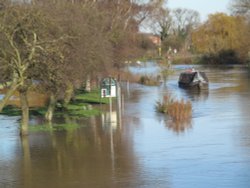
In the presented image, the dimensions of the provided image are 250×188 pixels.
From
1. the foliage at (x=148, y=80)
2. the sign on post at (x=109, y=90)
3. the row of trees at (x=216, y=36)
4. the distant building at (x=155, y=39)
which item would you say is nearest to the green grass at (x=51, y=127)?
the sign on post at (x=109, y=90)

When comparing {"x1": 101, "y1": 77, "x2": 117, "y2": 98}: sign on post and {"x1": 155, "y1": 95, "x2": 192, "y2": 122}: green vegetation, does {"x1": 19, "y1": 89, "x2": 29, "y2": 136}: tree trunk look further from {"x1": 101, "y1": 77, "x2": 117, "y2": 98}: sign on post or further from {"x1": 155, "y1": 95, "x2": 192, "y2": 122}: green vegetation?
{"x1": 155, "y1": 95, "x2": 192, "y2": 122}: green vegetation

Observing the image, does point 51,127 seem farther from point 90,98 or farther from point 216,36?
point 216,36

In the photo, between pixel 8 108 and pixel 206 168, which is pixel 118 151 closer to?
pixel 206 168

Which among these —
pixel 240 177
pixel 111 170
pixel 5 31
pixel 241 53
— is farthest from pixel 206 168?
pixel 241 53

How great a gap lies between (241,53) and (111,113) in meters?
65.6

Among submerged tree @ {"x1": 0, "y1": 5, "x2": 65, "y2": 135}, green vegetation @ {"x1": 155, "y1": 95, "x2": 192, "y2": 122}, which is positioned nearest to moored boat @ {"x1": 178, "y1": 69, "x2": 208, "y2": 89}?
green vegetation @ {"x1": 155, "y1": 95, "x2": 192, "y2": 122}

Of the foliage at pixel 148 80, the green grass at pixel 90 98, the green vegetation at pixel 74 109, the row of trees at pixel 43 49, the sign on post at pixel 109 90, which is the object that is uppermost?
the row of trees at pixel 43 49

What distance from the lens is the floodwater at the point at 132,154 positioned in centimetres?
1347

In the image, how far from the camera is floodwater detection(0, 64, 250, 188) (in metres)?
13.5

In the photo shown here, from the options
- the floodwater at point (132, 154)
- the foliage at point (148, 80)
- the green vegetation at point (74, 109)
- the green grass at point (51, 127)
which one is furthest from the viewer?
the foliage at point (148, 80)

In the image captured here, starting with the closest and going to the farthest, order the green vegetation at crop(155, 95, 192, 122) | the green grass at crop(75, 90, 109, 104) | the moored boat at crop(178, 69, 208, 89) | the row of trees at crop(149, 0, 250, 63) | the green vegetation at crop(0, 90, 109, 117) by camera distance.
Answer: the green vegetation at crop(155, 95, 192, 122) < the green vegetation at crop(0, 90, 109, 117) < the green grass at crop(75, 90, 109, 104) < the moored boat at crop(178, 69, 208, 89) < the row of trees at crop(149, 0, 250, 63)

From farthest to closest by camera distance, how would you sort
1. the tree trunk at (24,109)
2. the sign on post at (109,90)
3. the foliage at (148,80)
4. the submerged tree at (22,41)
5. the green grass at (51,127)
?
the foliage at (148,80), the sign on post at (109,90), the green grass at (51,127), the tree trunk at (24,109), the submerged tree at (22,41)

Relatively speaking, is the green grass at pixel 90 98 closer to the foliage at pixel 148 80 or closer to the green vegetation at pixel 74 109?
the green vegetation at pixel 74 109

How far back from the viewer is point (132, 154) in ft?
55.7
